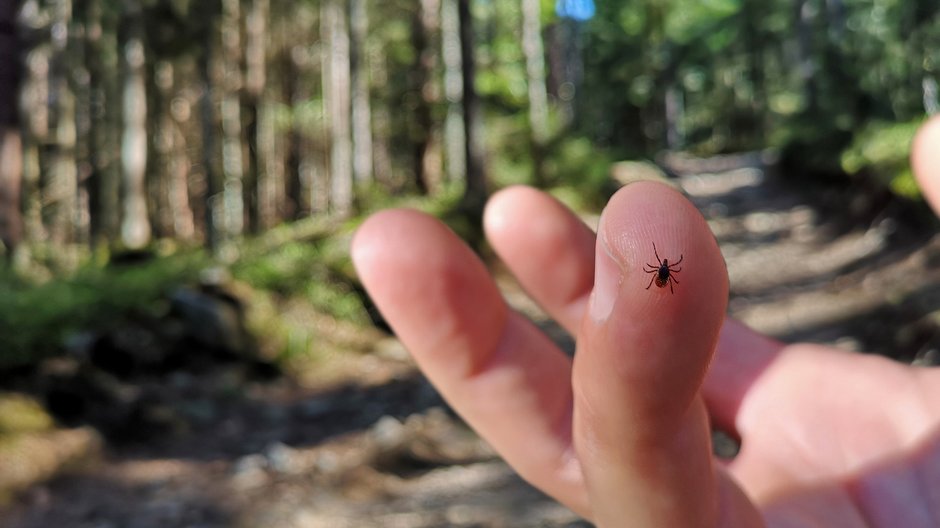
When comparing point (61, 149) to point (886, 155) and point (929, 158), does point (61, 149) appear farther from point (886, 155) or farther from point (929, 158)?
point (929, 158)

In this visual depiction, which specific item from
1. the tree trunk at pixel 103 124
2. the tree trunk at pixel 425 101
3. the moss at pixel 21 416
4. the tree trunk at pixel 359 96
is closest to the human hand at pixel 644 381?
the moss at pixel 21 416

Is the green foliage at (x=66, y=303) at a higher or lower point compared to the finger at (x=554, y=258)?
lower

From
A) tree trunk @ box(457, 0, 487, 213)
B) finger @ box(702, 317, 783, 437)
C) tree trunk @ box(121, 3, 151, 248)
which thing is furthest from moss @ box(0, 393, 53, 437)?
tree trunk @ box(121, 3, 151, 248)

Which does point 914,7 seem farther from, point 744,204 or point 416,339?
point 416,339

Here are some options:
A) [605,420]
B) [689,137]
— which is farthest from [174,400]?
[689,137]

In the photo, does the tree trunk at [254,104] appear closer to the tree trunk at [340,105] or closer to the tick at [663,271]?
the tree trunk at [340,105]
